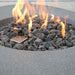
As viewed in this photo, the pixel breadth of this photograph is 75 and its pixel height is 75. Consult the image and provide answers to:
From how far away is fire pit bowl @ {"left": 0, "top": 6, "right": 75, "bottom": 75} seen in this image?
145 centimetres

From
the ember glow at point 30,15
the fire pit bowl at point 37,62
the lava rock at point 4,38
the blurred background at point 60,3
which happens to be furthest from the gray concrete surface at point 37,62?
the blurred background at point 60,3

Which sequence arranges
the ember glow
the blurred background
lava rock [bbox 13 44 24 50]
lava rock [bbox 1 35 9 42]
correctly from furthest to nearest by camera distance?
the blurred background
the ember glow
lava rock [bbox 1 35 9 42]
lava rock [bbox 13 44 24 50]

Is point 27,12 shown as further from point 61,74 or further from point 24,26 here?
point 61,74

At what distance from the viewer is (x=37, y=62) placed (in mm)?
1545

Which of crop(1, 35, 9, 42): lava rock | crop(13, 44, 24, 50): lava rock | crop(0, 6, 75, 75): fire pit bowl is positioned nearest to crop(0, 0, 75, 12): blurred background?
crop(1, 35, 9, 42): lava rock

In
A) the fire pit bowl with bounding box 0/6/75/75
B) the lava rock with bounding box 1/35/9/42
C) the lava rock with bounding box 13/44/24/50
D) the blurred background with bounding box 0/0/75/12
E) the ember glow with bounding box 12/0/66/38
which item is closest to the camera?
the fire pit bowl with bounding box 0/6/75/75

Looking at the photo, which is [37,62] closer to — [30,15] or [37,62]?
Result: [37,62]

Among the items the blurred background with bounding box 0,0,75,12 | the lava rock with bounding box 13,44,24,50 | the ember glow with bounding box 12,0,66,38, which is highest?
the ember glow with bounding box 12,0,66,38

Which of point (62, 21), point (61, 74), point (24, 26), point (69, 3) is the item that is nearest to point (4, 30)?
point (24, 26)

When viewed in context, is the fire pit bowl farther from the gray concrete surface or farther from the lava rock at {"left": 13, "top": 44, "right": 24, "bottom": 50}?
the lava rock at {"left": 13, "top": 44, "right": 24, "bottom": 50}

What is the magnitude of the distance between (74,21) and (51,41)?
0.72m

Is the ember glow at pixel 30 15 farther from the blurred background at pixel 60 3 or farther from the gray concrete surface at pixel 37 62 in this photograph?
the blurred background at pixel 60 3

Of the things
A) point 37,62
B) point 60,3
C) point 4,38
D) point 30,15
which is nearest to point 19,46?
point 4,38

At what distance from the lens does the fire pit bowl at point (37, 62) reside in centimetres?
145
